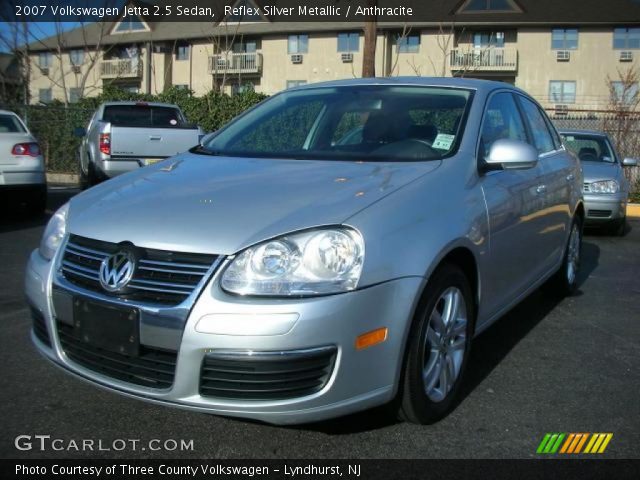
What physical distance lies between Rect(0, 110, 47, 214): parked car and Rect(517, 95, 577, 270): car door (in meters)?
6.53

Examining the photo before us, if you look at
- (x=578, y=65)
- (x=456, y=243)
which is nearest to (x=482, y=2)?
(x=578, y=65)

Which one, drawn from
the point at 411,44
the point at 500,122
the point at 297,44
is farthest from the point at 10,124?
the point at 297,44

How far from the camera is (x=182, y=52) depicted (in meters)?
41.5

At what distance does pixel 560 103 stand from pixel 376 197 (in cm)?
3582

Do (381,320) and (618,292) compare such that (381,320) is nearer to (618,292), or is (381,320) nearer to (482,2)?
(618,292)

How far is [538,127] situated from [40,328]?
3652 mm

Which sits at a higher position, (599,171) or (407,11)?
(407,11)

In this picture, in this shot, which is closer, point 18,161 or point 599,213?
point 18,161

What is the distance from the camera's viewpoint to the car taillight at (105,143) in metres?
9.49

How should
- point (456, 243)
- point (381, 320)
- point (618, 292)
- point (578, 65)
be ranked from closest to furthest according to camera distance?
point (381, 320), point (456, 243), point (618, 292), point (578, 65)

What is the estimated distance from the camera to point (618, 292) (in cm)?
575

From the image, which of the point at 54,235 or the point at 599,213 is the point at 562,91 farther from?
the point at 54,235

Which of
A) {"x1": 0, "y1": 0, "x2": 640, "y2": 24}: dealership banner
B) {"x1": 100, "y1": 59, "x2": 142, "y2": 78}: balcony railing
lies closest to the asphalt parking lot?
{"x1": 0, "y1": 0, "x2": 640, "y2": 24}: dealership banner
